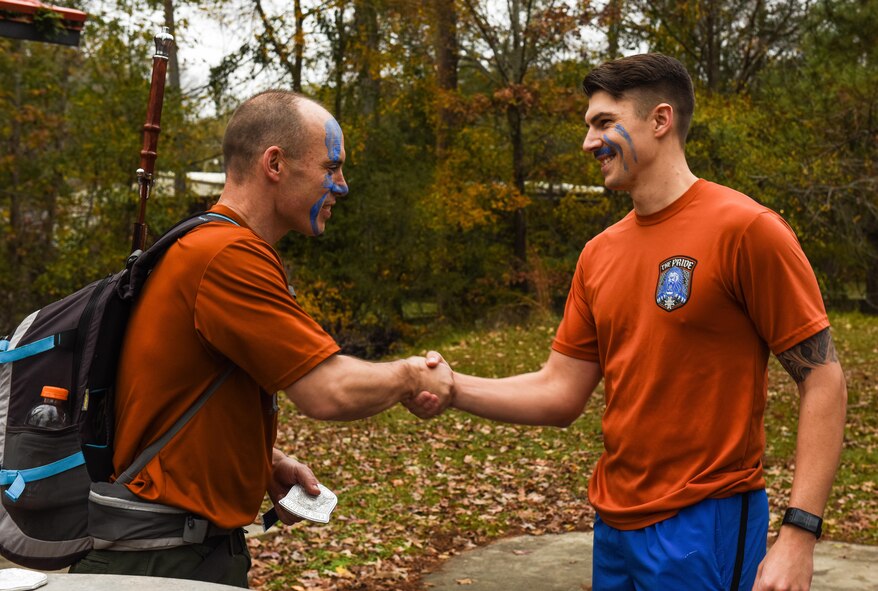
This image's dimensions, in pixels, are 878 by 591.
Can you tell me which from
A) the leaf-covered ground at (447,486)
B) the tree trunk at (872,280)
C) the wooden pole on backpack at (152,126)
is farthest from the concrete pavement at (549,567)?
the tree trunk at (872,280)

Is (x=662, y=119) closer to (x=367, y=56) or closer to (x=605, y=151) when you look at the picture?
(x=605, y=151)

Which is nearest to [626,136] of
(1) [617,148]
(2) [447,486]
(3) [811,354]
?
(1) [617,148]

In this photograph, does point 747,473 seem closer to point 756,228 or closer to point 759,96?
point 756,228

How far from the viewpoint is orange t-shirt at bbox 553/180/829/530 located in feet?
9.33

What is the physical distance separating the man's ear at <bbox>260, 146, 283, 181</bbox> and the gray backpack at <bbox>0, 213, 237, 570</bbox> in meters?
0.40

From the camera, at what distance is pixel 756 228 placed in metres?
2.88

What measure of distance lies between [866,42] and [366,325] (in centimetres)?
1186

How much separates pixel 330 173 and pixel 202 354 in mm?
828

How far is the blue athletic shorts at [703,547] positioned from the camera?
9.59 ft

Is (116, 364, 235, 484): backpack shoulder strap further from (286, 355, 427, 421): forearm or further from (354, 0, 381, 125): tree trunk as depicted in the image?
(354, 0, 381, 125): tree trunk

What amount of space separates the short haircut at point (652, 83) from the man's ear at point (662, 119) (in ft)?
0.06


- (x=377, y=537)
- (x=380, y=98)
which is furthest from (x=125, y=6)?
(x=377, y=537)

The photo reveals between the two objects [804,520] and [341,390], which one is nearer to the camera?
[804,520]

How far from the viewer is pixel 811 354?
2803mm
